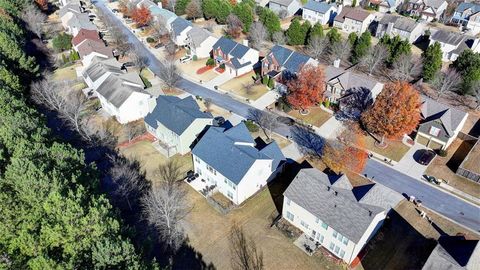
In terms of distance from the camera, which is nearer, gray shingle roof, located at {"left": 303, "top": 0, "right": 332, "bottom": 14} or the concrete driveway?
the concrete driveway

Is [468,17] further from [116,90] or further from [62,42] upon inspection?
[62,42]

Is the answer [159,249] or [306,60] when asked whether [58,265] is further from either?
[306,60]

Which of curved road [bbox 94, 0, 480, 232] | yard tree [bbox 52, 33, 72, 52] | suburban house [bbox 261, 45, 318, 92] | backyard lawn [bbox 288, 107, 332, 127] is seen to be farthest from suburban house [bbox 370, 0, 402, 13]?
yard tree [bbox 52, 33, 72, 52]

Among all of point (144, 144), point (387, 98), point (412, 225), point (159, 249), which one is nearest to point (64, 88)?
point (144, 144)

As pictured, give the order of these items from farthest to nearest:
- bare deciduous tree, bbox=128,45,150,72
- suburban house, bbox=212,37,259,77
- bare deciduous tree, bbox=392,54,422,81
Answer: bare deciduous tree, bbox=128,45,150,72 < suburban house, bbox=212,37,259,77 < bare deciduous tree, bbox=392,54,422,81

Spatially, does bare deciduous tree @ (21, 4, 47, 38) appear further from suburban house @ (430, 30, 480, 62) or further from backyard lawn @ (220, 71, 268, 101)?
Result: suburban house @ (430, 30, 480, 62)

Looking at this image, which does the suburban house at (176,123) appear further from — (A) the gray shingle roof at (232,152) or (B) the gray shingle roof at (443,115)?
(B) the gray shingle roof at (443,115)

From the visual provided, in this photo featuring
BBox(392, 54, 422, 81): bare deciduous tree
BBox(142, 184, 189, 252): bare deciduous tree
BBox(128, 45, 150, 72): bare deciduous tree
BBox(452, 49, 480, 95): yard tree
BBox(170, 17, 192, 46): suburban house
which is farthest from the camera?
BBox(170, 17, 192, 46): suburban house
